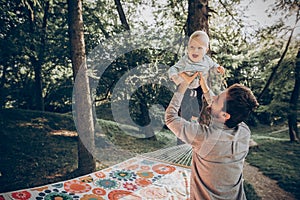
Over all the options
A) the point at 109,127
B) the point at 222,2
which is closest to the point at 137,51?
the point at 109,127

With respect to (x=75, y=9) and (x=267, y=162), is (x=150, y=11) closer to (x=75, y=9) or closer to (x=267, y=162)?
(x=75, y=9)

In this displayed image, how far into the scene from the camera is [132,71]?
2.76m

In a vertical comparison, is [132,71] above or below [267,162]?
above

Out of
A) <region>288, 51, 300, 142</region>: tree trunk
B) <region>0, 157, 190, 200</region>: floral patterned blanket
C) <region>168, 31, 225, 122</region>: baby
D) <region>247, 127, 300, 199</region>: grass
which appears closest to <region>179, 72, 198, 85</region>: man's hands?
<region>168, 31, 225, 122</region>: baby

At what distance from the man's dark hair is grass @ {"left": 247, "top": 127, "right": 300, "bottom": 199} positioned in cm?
220

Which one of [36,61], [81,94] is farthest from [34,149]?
[36,61]

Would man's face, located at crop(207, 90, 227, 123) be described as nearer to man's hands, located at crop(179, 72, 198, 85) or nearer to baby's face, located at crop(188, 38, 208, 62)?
man's hands, located at crop(179, 72, 198, 85)

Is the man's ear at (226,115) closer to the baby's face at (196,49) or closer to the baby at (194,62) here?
the baby at (194,62)

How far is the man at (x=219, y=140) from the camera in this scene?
34.9 inches

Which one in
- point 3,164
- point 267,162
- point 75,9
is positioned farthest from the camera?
point 267,162

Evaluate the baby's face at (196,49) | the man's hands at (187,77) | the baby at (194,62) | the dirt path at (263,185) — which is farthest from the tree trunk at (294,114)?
the man's hands at (187,77)

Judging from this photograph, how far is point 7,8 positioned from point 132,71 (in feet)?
4.24

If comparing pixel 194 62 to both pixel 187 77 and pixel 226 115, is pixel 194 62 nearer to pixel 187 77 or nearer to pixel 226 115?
pixel 187 77

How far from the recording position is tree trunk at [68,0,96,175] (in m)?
2.41
